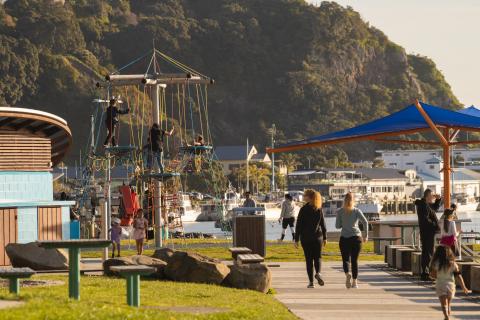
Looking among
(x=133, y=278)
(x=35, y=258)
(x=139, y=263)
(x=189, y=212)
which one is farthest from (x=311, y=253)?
(x=189, y=212)

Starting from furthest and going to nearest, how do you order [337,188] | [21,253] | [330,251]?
[337,188] → [330,251] → [21,253]

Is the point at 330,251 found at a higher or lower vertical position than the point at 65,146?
lower

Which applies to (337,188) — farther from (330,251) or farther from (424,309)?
(424,309)

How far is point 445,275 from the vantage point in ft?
52.1

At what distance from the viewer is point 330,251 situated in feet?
109

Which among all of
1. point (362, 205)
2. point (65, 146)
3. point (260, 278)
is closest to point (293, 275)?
point (260, 278)

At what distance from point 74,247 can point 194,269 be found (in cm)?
507

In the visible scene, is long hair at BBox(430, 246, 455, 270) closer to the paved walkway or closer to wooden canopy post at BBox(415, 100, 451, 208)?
the paved walkway

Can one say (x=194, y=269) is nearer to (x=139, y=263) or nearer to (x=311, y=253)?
(x=139, y=263)

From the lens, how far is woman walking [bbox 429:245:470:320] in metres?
15.7

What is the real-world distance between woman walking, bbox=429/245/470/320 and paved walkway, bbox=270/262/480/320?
447 millimetres

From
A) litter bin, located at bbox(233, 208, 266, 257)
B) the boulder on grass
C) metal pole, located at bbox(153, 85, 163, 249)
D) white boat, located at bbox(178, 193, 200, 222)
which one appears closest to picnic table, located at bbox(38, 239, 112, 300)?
the boulder on grass

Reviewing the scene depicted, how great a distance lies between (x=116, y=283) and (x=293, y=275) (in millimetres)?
5791

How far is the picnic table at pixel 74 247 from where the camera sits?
14484mm
